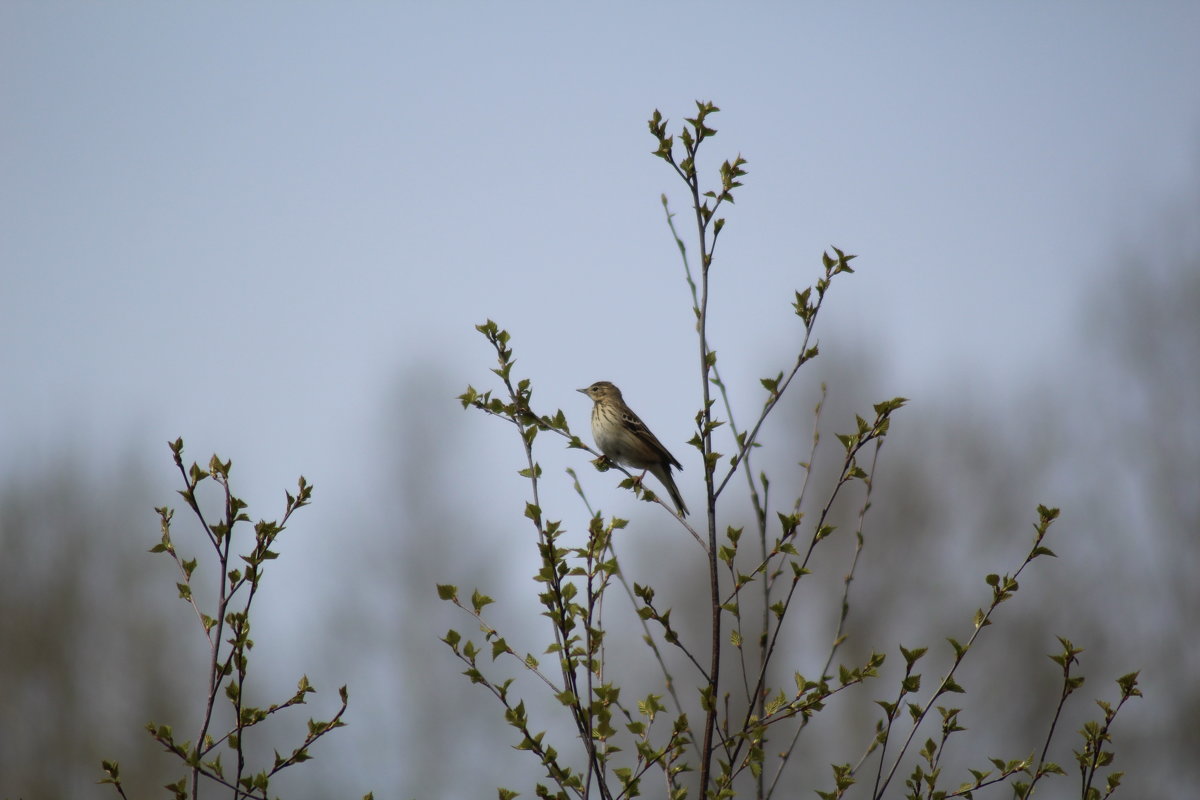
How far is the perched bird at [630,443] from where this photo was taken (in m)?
7.24

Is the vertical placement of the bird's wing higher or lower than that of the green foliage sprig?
higher

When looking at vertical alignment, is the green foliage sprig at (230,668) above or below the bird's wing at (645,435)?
below

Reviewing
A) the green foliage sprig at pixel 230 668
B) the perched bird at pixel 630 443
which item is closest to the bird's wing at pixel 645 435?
the perched bird at pixel 630 443

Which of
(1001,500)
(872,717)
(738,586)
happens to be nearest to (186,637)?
(872,717)

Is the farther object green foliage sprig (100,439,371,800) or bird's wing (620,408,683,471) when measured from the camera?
bird's wing (620,408,683,471)

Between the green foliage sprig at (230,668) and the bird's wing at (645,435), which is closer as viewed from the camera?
the green foliage sprig at (230,668)

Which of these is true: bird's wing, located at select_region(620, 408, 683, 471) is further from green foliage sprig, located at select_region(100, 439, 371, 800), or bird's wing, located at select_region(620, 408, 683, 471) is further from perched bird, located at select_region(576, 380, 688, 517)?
green foliage sprig, located at select_region(100, 439, 371, 800)

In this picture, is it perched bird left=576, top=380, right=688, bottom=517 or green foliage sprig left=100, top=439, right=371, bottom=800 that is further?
perched bird left=576, top=380, right=688, bottom=517

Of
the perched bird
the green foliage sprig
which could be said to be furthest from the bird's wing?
the green foliage sprig

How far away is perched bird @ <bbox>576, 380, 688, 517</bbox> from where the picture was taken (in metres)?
7.24

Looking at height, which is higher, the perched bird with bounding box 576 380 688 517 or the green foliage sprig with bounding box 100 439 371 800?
the perched bird with bounding box 576 380 688 517

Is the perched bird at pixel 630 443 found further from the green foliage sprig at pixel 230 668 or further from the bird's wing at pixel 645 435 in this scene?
the green foliage sprig at pixel 230 668

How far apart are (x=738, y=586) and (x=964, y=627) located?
51.4 feet

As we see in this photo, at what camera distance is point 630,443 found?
7238 mm
